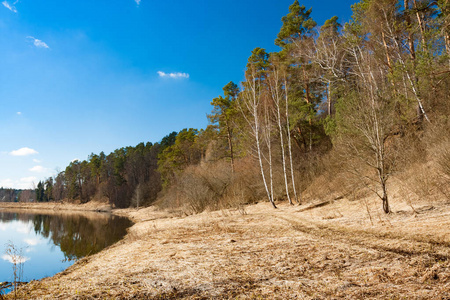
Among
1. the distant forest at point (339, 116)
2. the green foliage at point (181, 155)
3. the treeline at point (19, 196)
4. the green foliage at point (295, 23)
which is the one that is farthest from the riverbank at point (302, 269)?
the treeline at point (19, 196)

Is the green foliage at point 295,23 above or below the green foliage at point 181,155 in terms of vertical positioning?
above

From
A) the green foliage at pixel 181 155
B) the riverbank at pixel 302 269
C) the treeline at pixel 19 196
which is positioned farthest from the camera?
the treeline at pixel 19 196

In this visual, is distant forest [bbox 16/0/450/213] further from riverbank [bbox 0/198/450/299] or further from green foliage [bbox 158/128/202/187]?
riverbank [bbox 0/198/450/299]

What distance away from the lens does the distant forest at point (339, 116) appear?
11070 mm

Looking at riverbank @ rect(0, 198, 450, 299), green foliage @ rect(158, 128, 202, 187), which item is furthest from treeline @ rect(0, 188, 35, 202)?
riverbank @ rect(0, 198, 450, 299)

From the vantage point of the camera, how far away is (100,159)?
8844 cm

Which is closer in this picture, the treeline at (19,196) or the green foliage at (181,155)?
the green foliage at (181,155)

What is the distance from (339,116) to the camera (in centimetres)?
1811

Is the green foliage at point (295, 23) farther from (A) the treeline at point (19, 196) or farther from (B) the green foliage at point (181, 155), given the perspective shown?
(A) the treeline at point (19, 196)

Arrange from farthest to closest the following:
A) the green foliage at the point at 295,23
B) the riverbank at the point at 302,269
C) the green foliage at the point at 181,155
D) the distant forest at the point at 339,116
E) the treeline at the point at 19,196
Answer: the treeline at the point at 19,196
the green foliage at the point at 181,155
the green foliage at the point at 295,23
the distant forest at the point at 339,116
the riverbank at the point at 302,269

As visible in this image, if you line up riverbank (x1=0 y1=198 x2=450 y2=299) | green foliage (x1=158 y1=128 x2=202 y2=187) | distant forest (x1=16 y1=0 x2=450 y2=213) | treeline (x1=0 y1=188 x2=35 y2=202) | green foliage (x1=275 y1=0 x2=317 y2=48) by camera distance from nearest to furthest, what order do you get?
riverbank (x1=0 y1=198 x2=450 y2=299), distant forest (x1=16 y1=0 x2=450 y2=213), green foliage (x1=275 y1=0 x2=317 y2=48), green foliage (x1=158 y1=128 x2=202 y2=187), treeline (x1=0 y1=188 x2=35 y2=202)

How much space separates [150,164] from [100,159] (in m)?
28.0

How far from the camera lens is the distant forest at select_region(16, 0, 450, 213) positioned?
36.3ft

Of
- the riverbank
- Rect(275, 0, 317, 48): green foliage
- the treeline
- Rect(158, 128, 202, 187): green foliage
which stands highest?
Rect(275, 0, 317, 48): green foliage
